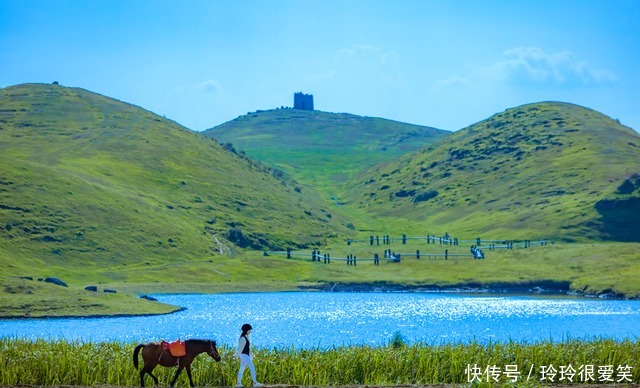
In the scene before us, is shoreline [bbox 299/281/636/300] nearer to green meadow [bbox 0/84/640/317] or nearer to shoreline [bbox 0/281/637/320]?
shoreline [bbox 0/281/637/320]

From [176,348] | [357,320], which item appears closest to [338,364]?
[176,348]

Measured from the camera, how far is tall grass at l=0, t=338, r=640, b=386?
3634 centimetres

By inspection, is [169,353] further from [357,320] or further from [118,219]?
[118,219]

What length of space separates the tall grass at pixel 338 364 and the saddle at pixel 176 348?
318 cm

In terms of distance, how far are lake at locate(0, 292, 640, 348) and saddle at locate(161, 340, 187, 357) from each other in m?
25.7

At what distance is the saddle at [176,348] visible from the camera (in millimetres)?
32406

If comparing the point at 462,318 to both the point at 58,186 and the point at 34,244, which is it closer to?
the point at 34,244

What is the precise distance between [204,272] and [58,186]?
35506mm

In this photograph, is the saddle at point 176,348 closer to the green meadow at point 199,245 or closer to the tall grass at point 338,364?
the tall grass at point 338,364

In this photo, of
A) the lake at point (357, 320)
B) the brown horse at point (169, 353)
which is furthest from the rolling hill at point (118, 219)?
the brown horse at point (169, 353)

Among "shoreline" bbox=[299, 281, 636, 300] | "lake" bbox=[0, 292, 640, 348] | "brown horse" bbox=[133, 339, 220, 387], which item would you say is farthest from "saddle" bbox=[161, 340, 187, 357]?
"shoreline" bbox=[299, 281, 636, 300]

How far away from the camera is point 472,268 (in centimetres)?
14100

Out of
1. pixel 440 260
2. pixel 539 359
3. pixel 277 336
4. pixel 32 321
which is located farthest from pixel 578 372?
pixel 440 260

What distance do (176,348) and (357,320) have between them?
54889mm
